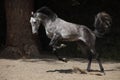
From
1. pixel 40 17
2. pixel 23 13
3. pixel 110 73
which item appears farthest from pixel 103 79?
pixel 23 13

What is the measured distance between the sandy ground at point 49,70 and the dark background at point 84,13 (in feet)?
9.83

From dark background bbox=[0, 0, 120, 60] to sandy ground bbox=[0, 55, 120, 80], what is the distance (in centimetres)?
299

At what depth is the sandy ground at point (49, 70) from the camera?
9.16 m

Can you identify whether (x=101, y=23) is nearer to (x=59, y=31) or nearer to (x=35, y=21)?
(x=59, y=31)

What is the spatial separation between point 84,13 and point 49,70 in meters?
6.20

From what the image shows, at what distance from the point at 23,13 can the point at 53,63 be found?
7.87 feet

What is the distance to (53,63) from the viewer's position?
37.7ft

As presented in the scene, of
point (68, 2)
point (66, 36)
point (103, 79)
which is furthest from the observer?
point (68, 2)

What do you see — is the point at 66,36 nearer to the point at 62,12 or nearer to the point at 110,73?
the point at 110,73

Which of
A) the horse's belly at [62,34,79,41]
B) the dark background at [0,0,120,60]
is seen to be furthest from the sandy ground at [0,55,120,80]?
the dark background at [0,0,120,60]

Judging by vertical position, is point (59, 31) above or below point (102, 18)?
below

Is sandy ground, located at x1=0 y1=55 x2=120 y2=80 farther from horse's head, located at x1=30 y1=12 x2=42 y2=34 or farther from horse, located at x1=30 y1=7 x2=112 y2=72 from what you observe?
horse's head, located at x1=30 y1=12 x2=42 y2=34

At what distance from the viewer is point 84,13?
15.9 m

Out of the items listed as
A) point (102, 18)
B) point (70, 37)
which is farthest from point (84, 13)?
point (70, 37)
